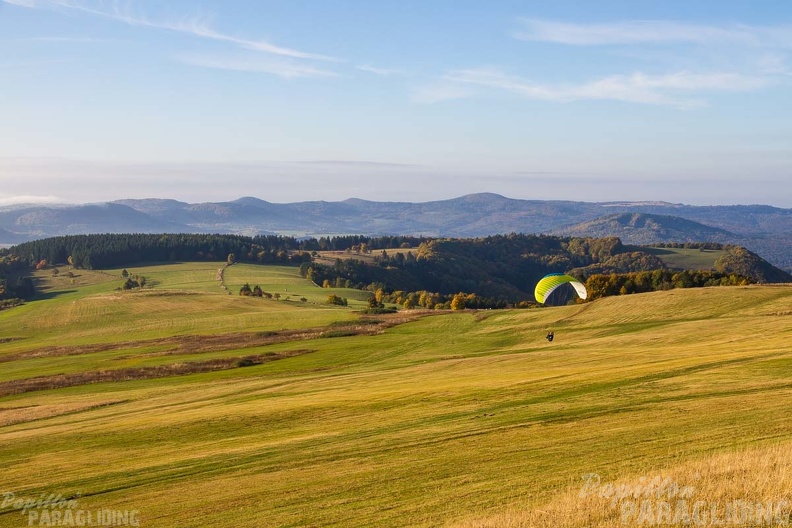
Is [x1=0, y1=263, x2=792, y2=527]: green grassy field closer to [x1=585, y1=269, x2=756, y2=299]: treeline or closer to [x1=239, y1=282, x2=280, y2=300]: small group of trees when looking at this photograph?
[x1=585, y1=269, x2=756, y2=299]: treeline

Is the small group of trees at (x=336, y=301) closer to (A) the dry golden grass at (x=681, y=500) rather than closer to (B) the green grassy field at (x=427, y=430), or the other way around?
(B) the green grassy field at (x=427, y=430)

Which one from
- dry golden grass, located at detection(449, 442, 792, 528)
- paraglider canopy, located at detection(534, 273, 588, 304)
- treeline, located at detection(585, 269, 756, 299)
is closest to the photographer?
A: dry golden grass, located at detection(449, 442, 792, 528)

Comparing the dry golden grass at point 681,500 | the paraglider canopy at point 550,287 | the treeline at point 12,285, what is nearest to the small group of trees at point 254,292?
the treeline at point 12,285

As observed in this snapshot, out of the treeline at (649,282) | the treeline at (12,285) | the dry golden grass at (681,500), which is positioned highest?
the dry golden grass at (681,500)

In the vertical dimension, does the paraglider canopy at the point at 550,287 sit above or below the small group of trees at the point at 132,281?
above

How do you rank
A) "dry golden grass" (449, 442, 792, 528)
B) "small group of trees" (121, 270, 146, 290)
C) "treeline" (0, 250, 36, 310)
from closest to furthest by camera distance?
"dry golden grass" (449, 442, 792, 528)
"treeline" (0, 250, 36, 310)
"small group of trees" (121, 270, 146, 290)

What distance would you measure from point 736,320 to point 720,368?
25525mm

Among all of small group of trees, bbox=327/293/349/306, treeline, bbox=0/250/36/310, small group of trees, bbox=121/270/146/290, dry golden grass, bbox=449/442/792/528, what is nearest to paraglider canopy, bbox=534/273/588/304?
small group of trees, bbox=327/293/349/306

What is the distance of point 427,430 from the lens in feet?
82.7

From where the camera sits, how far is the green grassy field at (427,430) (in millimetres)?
16984

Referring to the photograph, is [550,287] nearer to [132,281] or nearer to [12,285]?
[132,281]

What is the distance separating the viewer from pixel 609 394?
1078 inches

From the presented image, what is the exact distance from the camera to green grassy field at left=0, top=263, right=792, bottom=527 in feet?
55.7

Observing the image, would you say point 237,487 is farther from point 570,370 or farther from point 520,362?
point 520,362
